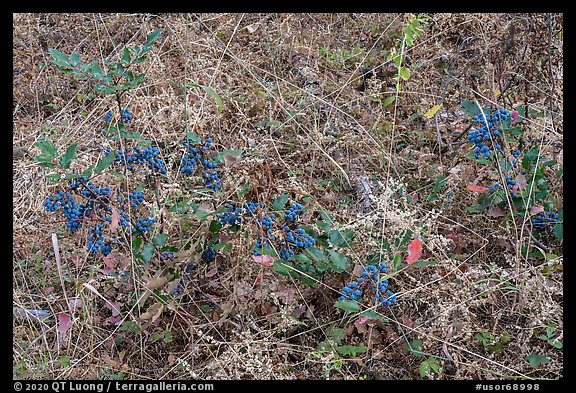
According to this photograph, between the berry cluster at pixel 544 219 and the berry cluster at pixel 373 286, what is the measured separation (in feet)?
2.39

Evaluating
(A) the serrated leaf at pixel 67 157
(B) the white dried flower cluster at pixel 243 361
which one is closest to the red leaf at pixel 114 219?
(A) the serrated leaf at pixel 67 157

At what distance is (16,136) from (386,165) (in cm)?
207

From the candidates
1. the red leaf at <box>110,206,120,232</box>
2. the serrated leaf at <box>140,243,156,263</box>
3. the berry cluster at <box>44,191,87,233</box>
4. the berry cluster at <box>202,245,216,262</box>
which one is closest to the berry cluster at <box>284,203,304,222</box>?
the berry cluster at <box>202,245,216,262</box>

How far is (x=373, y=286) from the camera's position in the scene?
6.57 ft

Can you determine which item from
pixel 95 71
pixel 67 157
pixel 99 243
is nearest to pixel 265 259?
pixel 99 243

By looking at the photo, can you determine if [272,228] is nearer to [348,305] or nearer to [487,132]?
[348,305]

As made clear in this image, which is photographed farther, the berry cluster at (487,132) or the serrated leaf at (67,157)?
the berry cluster at (487,132)

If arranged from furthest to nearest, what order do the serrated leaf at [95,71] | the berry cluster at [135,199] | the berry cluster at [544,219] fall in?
the berry cluster at [544,219], the berry cluster at [135,199], the serrated leaf at [95,71]

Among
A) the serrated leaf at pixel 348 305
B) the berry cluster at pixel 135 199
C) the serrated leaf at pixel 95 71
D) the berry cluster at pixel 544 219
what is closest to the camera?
the serrated leaf at pixel 348 305

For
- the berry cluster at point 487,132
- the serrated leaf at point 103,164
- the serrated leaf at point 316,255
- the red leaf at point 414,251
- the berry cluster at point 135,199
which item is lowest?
the serrated leaf at point 316,255

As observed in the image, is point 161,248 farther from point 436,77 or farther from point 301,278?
point 436,77

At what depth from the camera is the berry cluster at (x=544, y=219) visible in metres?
2.22

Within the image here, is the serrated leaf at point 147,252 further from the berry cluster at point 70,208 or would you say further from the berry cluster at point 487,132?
the berry cluster at point 487,132

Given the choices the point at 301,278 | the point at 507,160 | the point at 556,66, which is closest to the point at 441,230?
the point at 507,160
